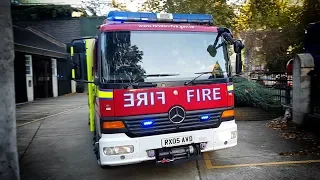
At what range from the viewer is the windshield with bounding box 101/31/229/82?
13.1ft

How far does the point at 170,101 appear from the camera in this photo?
13.6ft

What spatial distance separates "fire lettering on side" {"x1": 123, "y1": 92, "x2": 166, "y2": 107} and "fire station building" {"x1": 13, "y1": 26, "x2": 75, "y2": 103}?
9.96 m

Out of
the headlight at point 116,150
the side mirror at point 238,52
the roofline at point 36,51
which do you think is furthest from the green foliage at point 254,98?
the roofline at point 36,51

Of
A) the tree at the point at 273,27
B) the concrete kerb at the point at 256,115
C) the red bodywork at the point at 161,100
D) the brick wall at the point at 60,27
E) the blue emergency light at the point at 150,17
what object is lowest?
the concrete kerb at the point at 256,115

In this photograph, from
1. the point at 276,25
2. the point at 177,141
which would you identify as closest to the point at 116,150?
the point at 177,141

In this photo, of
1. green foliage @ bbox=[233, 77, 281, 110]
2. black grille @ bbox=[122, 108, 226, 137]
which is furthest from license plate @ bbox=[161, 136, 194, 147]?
green foliage @ bbox=[233, 77, 281, 110]

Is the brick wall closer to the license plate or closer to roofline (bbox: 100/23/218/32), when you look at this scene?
roofline (bbox: 100/23/218/32)

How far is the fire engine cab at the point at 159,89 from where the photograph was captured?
13.0 feet

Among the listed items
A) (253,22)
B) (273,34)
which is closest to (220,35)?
(253,22)

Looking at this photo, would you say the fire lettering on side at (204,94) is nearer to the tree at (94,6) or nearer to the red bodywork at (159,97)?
the red bodywork at (159,97)

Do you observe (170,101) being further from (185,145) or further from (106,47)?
(106,47)

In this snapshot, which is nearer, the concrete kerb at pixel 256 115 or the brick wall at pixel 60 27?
the concrete kerb at pixel 256 115

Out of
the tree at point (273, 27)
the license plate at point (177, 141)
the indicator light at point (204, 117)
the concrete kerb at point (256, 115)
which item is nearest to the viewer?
the license plate at point (177, 141)

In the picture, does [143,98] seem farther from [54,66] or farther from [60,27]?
Result: [60,27]
